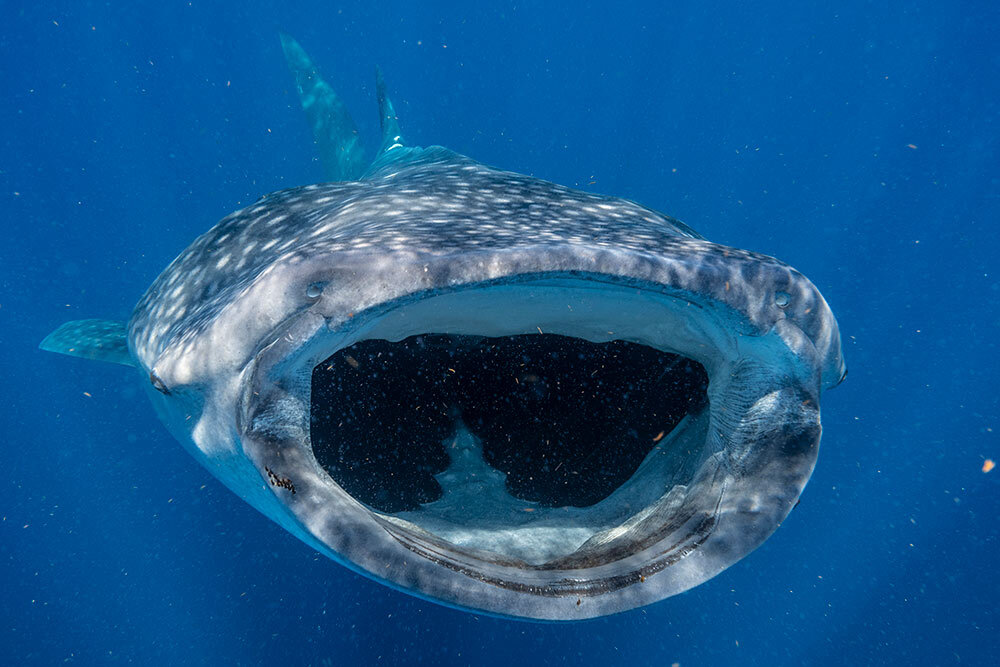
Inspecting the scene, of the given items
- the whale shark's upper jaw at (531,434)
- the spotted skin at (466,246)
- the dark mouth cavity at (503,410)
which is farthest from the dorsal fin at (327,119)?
the whale shark's upper jaw at (531,434)

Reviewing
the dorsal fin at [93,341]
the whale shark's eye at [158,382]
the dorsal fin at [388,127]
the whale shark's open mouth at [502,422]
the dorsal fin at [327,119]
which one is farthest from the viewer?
the dorsal fin at [327,119]

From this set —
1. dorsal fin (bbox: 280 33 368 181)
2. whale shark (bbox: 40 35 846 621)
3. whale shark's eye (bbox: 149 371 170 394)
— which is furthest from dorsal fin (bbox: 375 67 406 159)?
whale shark's eye (bbox: 149 371 170 394)

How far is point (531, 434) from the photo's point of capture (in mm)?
2664

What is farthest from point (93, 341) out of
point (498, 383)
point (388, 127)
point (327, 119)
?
point (327, 119)

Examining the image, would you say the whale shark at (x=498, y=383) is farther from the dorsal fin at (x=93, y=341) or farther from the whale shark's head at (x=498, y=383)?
the dorsal fin at (x=93, y=341)

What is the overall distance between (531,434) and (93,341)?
3.32m

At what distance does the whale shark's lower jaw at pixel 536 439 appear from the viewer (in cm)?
138

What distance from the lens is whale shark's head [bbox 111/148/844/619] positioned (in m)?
1.38

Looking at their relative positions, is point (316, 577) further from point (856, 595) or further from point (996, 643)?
point (996, 643)

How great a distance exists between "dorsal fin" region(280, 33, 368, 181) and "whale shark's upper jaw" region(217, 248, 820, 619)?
6607mm

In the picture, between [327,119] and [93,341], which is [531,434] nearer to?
[93,341]

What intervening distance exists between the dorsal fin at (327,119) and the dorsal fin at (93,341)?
455cm

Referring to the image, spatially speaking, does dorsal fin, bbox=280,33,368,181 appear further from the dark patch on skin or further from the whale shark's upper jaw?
the dark patch on skin

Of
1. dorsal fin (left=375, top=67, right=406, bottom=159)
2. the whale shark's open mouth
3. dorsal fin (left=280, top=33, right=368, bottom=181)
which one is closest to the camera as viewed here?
the whale shark's open mouth
